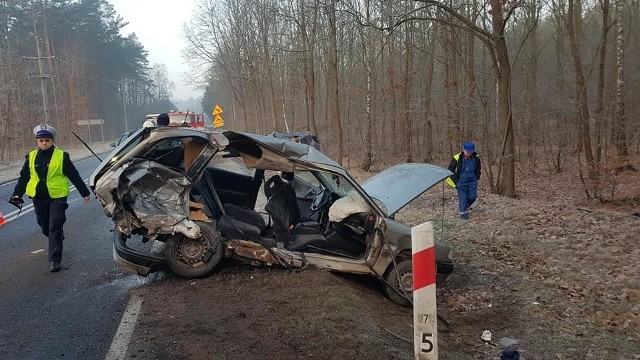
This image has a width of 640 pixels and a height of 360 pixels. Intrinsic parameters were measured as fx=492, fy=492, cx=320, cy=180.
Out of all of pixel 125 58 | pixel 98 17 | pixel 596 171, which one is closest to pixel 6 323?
pixel 596 171

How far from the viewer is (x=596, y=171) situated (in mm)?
13688

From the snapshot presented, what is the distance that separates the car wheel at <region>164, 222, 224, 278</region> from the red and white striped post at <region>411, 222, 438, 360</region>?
9.60 feet

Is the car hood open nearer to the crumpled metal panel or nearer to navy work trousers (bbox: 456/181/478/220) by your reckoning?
the crumpled metal panel

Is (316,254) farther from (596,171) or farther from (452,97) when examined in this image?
(452,97)

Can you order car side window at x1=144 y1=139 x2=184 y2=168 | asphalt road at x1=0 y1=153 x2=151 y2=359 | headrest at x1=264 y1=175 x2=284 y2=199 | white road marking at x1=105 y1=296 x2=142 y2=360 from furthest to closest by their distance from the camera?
1. car side window at x1=144 y1=139 x2=184 y2=168
2. headrest at x1=264 y1=175 x2=284 y2=199
3. asphalt road at x1=0 y1=153 x2=151 y2=359
4. white road marking at x1=105 y1=296 x2=142 y2=360

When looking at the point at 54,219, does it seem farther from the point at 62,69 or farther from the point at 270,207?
the point at 62,69

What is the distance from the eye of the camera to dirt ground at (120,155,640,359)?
4.08m

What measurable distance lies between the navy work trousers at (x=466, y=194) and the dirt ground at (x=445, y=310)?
91.1 inches

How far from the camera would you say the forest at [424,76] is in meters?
16.6

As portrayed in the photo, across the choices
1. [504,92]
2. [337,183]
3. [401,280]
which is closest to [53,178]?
[337,183]

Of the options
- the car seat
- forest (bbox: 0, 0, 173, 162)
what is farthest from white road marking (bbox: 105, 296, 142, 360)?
forest (bbox: 0, 0, 173, 162)

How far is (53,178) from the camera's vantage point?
645 cm

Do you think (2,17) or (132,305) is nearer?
(132,305)

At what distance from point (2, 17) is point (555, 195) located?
4908 centimetres
